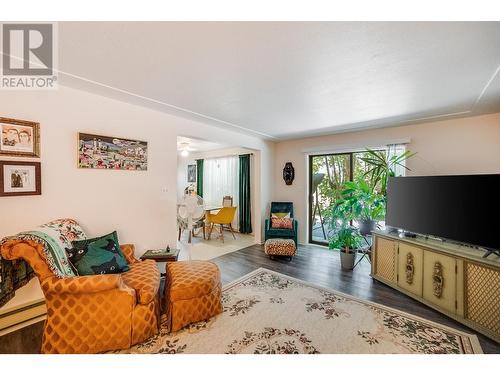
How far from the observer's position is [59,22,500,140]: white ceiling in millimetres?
1343

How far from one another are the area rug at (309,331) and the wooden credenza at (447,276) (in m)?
0.25

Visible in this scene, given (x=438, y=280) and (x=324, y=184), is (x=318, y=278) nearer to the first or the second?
(x=438, y=280)

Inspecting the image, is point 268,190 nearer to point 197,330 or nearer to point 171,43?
point 197,330

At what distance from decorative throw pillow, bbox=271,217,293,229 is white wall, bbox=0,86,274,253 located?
206cm

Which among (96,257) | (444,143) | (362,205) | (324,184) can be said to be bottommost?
(96,257)

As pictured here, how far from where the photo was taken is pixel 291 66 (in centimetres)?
177

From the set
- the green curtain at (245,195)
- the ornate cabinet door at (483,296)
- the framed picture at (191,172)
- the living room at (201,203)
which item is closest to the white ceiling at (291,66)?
the living room at (201,203)

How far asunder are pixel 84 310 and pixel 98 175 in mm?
1497

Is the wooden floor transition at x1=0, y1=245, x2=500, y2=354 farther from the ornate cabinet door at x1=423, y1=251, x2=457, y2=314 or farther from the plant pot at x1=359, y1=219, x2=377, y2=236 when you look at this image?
the plant pot at x1=359, y1=219, x2=377, y2=236

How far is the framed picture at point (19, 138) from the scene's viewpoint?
1863mm

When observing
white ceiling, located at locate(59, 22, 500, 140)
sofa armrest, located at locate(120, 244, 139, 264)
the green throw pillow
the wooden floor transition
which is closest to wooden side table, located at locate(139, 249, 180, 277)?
sofa armrest, located at locate(120, 244, 139, 264)

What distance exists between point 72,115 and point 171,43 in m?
1.59

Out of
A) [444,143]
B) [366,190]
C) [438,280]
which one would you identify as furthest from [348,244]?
[444,143]

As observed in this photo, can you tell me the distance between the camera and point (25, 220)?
1.98 m
